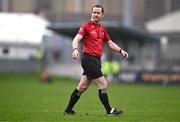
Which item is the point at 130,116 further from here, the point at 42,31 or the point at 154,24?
the point at 154,24

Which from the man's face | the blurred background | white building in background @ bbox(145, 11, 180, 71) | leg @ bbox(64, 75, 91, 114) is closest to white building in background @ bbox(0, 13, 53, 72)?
the blurred background

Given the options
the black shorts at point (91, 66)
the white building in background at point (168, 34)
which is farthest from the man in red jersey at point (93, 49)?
the white building in background at point (168, 34)

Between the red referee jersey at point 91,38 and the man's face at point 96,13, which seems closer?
the man's face at point 96,13

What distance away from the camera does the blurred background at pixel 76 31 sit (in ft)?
142

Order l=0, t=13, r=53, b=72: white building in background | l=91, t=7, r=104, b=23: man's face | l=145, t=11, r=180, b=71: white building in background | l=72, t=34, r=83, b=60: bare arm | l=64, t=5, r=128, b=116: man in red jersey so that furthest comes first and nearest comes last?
l=145, t=11, r=180, b=71: white building in background → l=0, t=13, r=53, b=72: white building in background → l=64, t=5, r=128, b=116: man in red jersey → l=91, t=7, r=104, b=23: man's face → l=72, t=34, r=83, b=60: bare arm

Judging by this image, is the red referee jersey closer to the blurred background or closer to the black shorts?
the black shorts

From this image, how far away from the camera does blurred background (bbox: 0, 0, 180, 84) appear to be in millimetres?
43406

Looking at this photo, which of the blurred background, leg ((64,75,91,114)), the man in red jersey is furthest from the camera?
the blurred background

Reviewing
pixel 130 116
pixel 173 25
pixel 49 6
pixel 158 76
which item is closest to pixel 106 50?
pixel 158 76

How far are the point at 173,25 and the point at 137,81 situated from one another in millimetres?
19321

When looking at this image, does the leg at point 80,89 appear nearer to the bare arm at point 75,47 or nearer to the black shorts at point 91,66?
the black shorts at point 91,66

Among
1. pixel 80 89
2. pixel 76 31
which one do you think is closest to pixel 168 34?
pixel 76 31

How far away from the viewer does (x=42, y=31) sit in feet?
182

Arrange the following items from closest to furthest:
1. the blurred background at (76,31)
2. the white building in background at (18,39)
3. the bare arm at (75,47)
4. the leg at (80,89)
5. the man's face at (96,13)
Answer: the bare arm at (75,47)
the man's face at (96,13)
the leg at (80,89)
the blurred background at (76,31)
the white building in background at (18,39)
